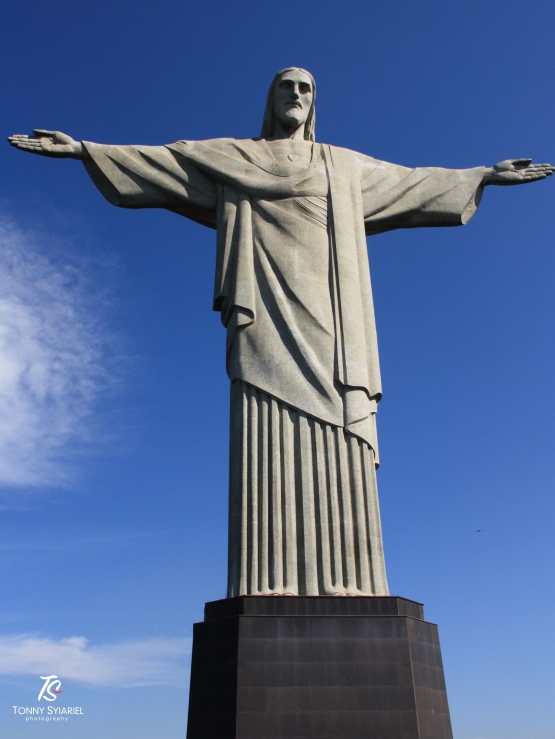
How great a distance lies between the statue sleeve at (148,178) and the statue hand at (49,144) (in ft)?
0.63

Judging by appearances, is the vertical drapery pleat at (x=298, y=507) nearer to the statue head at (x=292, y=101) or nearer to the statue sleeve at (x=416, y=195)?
the statue sleeve at (x=416, y=195)

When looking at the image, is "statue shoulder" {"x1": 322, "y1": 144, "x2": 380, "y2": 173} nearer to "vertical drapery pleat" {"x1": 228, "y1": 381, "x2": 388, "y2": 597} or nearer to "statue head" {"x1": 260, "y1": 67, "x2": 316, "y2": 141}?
"statue head" {"x1": 260, "y1": 67, "x2": 316, "y2": 141}

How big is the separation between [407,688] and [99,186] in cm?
859

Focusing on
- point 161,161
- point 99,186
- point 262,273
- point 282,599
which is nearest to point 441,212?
point 262,273

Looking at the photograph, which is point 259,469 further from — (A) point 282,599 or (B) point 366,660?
(B) point 366,660

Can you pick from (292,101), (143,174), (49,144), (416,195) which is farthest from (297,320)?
(49,144)

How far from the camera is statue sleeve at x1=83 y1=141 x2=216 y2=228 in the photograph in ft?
38.3

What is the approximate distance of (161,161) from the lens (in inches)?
463

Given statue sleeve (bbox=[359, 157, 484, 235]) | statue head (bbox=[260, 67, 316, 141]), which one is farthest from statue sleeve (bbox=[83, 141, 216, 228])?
statue sleeve (bbox=[359, 157, 484, 235])

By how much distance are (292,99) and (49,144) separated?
3936mm

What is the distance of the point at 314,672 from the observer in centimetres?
816

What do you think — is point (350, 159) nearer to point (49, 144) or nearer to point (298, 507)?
point (49, 144)

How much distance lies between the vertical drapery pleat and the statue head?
4877 millimetres

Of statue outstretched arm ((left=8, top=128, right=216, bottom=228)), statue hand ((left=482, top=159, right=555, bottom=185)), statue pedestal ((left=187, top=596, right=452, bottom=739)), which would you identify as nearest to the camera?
statue pedestal ((left=187, top=596, right=452, bottom=739))
